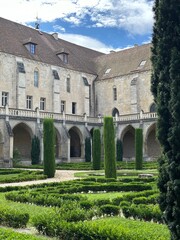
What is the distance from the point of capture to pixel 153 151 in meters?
38.8

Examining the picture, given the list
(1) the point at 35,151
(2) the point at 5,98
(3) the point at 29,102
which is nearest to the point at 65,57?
(3) the point at 29,102

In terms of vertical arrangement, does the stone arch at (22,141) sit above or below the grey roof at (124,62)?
below

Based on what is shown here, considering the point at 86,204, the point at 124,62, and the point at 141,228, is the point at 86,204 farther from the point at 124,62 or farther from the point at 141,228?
the point at 124,62

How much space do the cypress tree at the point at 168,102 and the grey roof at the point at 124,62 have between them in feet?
114

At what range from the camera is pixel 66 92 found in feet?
135

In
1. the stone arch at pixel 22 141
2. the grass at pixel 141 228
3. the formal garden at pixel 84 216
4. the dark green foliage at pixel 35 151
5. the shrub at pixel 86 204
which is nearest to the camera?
the grass at pixel 141 228

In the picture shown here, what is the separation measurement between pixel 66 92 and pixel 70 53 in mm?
5750

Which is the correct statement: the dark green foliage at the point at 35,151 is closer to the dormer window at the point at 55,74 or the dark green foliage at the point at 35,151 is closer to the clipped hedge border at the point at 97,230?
the dormer window at the point at 55,74

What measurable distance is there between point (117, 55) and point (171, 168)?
41.7 metres

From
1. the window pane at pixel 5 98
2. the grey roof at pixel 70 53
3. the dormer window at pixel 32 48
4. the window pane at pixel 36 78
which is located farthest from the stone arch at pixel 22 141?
the dormer window at pixel 32 48

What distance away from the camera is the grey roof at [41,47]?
1444 inches

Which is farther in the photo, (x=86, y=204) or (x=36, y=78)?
(x=36, y=78)

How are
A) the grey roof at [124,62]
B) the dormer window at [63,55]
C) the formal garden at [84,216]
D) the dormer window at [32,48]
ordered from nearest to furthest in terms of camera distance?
1. the formal garden at [84,216]
2. the dormer window at [32,48]
3. the grey roof at [124,62]
4. the dormer window at [63,55]

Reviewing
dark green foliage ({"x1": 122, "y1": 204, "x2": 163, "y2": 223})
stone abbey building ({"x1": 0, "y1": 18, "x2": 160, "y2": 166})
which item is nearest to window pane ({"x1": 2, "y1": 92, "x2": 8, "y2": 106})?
stone abbey building ({"x1": 0, "y1": 18, "x2": 160, "y2": 166})
